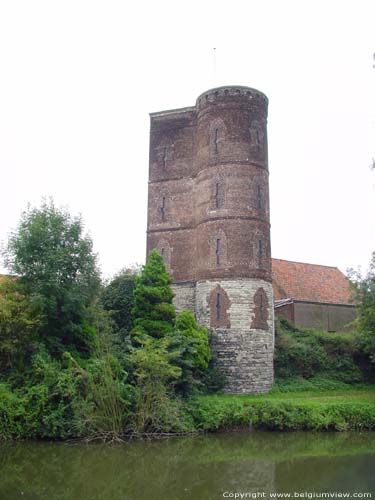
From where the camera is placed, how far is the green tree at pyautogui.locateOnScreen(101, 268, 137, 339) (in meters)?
25.4

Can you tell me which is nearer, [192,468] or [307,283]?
[192,468]

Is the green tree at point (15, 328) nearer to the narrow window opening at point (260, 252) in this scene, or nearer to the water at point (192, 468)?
the water at point (192, 468)

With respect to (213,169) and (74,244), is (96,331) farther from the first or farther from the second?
(213,169)

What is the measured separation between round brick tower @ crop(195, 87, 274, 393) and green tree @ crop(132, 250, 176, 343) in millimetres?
2948

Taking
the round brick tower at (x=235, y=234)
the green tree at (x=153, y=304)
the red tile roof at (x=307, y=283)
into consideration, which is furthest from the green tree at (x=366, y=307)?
the green tree at (x=153, y=304)

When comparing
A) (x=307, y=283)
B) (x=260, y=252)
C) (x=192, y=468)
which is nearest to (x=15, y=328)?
(x=192, y=468)

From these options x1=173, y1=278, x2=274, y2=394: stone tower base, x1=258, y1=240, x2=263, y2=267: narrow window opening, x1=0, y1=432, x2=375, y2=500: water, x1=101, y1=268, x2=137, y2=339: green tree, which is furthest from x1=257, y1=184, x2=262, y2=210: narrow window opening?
x1=0, y1=432, x2=375, y2=500: water

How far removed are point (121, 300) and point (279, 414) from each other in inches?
373

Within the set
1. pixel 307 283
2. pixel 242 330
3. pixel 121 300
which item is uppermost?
pixel 307 283

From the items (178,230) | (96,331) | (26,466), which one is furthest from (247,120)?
(26,466)

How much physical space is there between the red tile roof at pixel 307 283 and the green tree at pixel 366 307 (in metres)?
6.30

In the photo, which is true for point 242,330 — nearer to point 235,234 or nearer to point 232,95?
point 235,234

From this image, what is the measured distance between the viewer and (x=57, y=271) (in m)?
20.4

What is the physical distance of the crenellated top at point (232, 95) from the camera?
2623cm
